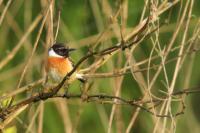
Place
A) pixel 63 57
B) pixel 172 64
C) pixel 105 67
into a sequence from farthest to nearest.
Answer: pixel 172 64, pixel 105 67, pixel 63 57

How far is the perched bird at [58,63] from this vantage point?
136 inches

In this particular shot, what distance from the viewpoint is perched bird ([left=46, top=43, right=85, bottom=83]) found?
346 cm

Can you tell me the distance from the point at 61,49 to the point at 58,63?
0.38ft

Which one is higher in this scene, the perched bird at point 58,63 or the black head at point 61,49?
the black head at point 61,49

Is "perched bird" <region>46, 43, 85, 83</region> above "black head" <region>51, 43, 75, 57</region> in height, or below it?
below

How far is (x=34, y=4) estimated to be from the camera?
546cm

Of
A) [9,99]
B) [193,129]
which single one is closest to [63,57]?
[9,99]

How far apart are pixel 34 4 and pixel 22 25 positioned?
27cm

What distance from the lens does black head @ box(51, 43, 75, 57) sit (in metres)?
3.51

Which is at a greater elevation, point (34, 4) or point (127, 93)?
point (34, 4)

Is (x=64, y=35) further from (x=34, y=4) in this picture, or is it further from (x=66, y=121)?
(x=34, y=4)

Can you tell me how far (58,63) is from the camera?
3510 millimetres

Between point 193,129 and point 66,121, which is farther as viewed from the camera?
point 193,129

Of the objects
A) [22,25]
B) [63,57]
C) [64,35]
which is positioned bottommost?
[63,57]
